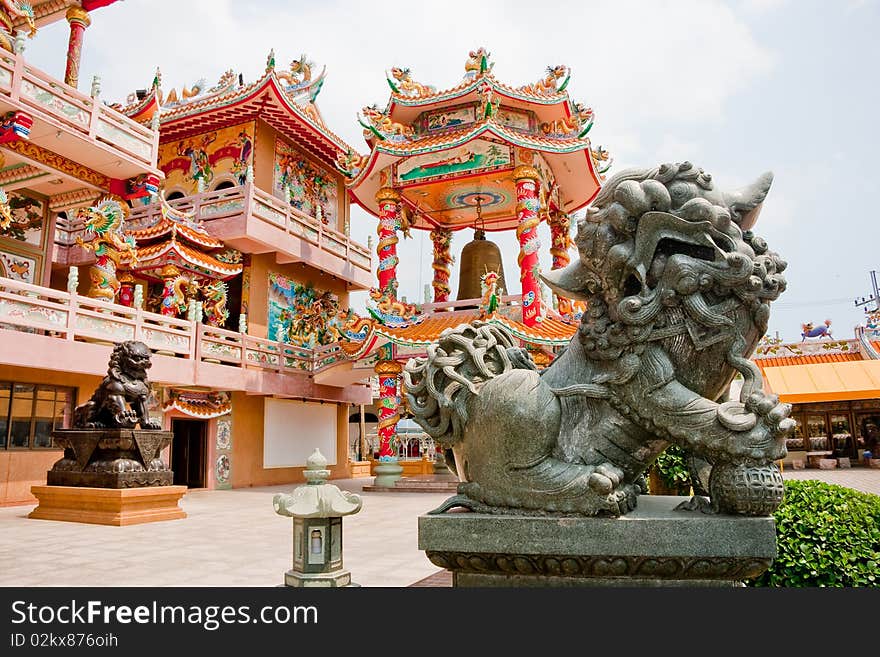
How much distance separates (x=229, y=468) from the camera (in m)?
14.2

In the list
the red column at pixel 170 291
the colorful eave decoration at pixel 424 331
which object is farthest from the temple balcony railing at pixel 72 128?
the colorful eave decoration at pixel 424 331

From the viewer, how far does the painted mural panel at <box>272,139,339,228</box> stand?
1638cm

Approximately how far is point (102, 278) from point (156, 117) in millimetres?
3267

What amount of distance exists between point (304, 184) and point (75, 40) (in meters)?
6.44

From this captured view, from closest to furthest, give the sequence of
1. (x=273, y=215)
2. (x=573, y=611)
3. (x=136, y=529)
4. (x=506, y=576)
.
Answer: (x=573, y=611), (x=506, y=576), (x=136, y=529), (x=273, y=215)

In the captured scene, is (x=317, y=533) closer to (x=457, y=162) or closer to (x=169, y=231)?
(x=457, y=162)

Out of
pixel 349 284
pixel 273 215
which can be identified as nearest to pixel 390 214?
pixel 273 215

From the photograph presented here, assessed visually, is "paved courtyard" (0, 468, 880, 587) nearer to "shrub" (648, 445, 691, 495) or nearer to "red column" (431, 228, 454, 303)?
"shrub" (648, 445, 691, 495)

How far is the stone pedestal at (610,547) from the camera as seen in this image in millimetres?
2055

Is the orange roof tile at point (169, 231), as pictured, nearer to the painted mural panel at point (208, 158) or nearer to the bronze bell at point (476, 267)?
the painted mural panel at point (208, 158)

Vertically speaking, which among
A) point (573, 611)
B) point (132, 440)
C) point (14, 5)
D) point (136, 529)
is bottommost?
point (136, 529)

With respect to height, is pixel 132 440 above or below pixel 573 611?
above

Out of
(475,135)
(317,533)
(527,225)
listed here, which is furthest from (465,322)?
(317,533)

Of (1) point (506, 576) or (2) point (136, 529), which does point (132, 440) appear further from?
(1) point (506, 576)
